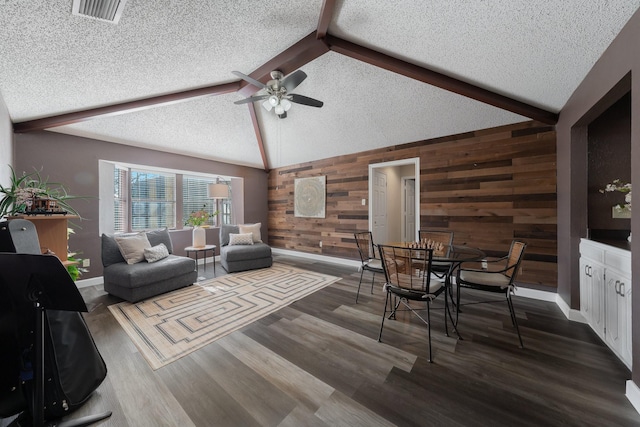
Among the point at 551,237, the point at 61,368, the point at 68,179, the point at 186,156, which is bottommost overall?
the point at 61,368

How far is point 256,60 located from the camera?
2906mm

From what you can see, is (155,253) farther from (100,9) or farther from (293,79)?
(293,79)

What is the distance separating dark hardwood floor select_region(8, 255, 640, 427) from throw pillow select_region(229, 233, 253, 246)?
2378 mm

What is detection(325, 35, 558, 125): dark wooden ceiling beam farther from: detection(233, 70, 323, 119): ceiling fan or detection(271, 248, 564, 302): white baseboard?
detection(271, 248, 564, 302): white baseboard

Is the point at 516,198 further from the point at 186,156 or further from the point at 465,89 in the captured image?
the point at 186,156

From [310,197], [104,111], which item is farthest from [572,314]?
[104,111]

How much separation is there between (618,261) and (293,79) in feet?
11.0

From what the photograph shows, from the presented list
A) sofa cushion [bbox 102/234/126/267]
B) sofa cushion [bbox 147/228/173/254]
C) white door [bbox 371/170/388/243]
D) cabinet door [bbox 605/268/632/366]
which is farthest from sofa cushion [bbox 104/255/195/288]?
cabinet door [bbox 605/268/632/366]

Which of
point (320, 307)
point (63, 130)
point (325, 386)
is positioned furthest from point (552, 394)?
point (63, 130)

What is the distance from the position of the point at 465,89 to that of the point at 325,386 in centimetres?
333

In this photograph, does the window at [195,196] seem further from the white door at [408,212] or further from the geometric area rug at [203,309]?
the white door at [408,212]

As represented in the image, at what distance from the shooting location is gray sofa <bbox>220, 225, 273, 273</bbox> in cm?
436

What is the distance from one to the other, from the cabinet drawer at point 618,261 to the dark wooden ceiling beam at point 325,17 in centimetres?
304

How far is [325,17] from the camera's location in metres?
2.19
